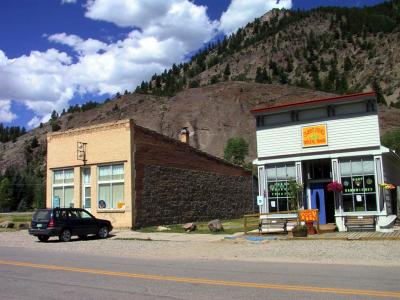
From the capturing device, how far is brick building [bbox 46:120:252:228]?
2856 cm

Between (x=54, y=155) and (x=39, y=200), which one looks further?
(x=39, y=200)

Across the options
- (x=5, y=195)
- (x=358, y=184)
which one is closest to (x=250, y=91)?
(x=5, y=195)

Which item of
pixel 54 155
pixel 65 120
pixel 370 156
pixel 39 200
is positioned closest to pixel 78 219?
pixel 54 155

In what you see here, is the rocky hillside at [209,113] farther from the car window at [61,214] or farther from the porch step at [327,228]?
the car window at [61,214]

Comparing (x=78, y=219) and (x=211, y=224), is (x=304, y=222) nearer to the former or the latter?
(x=211, y=224)

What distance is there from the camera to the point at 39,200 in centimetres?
9631

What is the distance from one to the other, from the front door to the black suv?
10.8 meters

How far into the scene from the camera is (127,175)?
2831 centimetres

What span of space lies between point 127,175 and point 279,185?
9311 millimetres

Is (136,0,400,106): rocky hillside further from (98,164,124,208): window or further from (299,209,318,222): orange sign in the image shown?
(299,209,318,222): orange sign

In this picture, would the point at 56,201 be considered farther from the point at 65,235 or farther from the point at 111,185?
the point at 65,235

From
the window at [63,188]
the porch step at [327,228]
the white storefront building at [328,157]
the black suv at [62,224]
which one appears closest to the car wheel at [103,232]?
the black suv at [62,224]

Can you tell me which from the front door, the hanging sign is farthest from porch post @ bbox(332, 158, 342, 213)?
the hanging sign

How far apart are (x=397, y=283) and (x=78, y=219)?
17.2 metres
